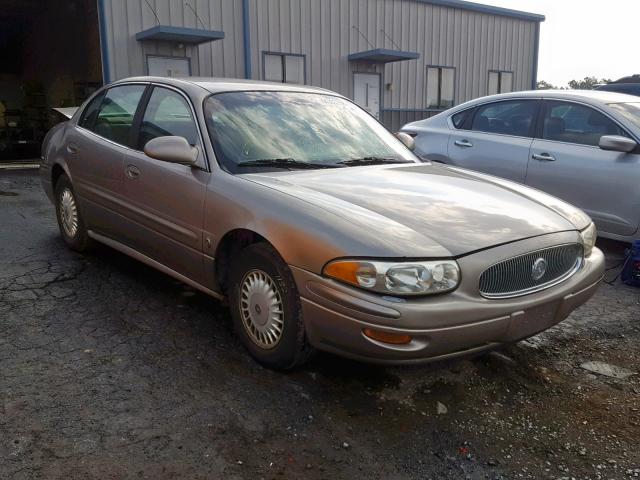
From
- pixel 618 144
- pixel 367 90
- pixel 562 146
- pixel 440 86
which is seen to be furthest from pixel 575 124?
pixel 440 86

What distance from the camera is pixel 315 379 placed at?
310 centimetres

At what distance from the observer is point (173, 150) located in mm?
3375

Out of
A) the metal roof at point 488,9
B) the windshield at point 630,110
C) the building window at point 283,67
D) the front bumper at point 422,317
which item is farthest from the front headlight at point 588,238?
the metal roof at point 488,9

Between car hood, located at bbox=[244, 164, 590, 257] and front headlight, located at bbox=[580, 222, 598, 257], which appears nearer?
car hood, located at bbox=[244, 164, 590, 257]

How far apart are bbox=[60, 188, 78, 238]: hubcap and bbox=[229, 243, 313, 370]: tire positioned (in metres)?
2.27

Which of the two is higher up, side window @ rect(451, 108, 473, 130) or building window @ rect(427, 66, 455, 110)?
building window @ rect(427, 66, 455, 110)

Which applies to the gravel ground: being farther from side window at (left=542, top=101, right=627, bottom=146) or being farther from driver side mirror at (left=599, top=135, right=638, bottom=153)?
side window at (left=542, top=101, right=627, bottom=146)

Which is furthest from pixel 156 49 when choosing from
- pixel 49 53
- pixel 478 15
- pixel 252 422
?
pixel 252 422

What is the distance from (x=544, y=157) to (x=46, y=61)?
1930 centimetres

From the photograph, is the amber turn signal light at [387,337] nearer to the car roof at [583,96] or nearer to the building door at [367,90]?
the car roof at [583,96]

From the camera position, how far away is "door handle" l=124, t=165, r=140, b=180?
393 cm

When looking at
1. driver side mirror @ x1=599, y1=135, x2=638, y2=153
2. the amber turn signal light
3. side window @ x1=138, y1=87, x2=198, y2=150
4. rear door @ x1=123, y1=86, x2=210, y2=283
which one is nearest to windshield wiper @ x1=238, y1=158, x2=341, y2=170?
rear door @ x1=123, y1=86, x2=210, y2=283

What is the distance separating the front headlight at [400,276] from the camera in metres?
2.55

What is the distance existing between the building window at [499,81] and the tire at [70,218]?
17.4 m
